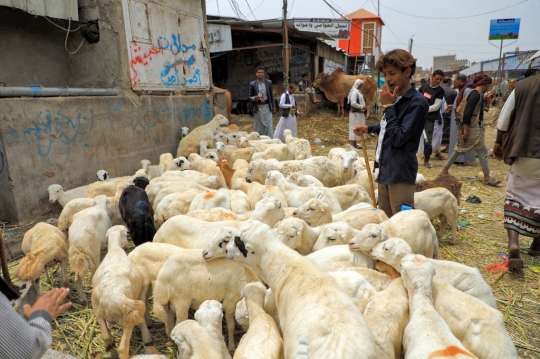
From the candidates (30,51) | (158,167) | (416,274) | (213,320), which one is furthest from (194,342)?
(30,51)

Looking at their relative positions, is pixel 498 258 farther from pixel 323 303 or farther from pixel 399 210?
pixel 323 303

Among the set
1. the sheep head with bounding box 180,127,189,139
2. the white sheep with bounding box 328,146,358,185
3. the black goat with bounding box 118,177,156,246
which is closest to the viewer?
the black goat with bounding box 118,177,156,246

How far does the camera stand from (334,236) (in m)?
3.56

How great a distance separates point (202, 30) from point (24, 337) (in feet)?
34.5

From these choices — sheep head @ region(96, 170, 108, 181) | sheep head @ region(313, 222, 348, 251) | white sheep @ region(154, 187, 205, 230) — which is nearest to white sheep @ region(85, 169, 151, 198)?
sheep head @ region(96, 170, 108, 181)

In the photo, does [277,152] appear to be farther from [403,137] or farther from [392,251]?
[392,251]

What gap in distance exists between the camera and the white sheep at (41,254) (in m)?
3.60

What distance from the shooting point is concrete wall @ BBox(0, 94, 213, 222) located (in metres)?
5.46

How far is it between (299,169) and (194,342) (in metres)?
4.41

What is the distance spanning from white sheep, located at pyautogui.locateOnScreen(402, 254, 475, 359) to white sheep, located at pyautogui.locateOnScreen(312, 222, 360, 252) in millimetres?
981

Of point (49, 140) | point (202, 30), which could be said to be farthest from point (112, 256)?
point (202, 30)

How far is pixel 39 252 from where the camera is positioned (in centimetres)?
374

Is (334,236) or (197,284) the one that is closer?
(197,284)

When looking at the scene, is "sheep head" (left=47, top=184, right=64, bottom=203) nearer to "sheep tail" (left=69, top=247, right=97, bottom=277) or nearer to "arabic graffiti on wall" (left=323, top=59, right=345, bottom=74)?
"sheep tail" (left=69, top=247, right=97, bottom=277)
